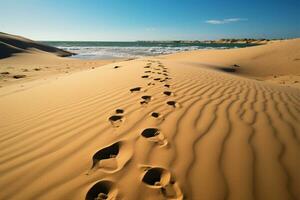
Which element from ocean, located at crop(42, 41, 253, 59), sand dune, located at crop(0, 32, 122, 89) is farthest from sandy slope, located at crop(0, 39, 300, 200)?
ocean, located at crop(42, 41, 253, 59)

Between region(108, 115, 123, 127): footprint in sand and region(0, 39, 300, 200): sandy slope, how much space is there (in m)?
0.01

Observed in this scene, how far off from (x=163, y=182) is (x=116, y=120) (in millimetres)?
1409

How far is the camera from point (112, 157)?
223cm

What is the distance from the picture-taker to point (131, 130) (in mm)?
2723

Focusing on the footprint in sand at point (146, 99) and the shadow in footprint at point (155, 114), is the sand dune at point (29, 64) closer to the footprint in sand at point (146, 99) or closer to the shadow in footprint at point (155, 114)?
the footprint in sand at point (146, 99)

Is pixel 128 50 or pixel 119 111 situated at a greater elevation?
pixel 119 111

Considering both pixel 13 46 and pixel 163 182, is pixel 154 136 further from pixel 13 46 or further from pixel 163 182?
pixel 13 46

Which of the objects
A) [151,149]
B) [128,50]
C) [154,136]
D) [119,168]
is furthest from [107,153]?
[128,50]

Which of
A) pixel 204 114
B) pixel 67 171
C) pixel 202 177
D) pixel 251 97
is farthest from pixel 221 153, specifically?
pixel 251 97

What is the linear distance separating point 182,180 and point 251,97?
3149 mm

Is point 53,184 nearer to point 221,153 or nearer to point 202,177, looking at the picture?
point 202,177

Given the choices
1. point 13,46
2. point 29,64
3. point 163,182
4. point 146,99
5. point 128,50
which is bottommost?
point 128,50

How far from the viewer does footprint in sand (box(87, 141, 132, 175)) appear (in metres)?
2.05

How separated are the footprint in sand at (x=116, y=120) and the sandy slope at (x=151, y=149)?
14 mm
